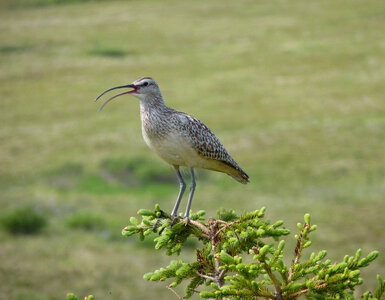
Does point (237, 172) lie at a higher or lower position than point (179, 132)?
lower

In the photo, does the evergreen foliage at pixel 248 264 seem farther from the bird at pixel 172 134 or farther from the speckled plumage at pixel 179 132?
the speckled plumage at pixel 179 132

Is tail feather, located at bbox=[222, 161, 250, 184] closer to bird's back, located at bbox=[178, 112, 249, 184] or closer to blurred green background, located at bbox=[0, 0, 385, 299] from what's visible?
bird's back, located at bbox=[178, 112, 249, 184]

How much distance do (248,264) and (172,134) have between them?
11.0ft

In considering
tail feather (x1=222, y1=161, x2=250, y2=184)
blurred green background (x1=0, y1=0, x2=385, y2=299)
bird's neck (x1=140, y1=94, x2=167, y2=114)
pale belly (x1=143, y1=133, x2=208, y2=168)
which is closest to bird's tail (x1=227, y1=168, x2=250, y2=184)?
tail feather (x1=222, y1=161, x2=250, y2=184)

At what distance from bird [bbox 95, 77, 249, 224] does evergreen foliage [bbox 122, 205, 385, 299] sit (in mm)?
1058

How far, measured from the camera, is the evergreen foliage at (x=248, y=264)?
16.1ft

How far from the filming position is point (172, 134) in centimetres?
811

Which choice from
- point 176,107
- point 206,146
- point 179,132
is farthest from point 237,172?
point 176,107

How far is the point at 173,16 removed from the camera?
83.6 meters

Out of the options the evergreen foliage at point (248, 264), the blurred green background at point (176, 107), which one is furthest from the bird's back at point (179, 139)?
the blurred green background at point (176, 107)

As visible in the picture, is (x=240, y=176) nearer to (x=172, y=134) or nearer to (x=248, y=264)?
(x=172, y=134)

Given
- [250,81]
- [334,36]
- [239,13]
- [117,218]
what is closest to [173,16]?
[239,13]

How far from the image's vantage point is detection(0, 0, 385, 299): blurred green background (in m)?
28.2

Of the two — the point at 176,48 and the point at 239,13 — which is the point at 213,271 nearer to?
the point at 176,48
